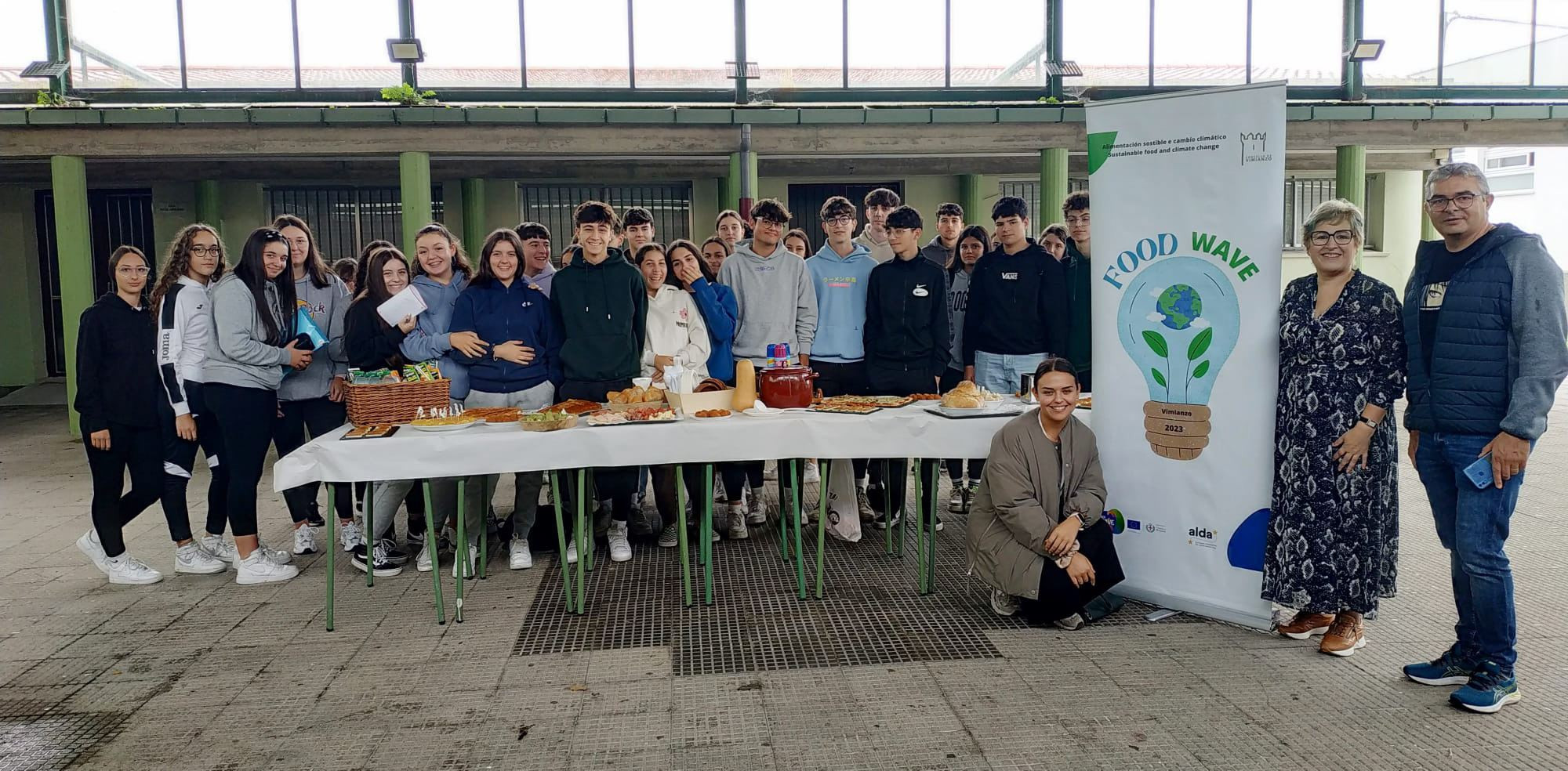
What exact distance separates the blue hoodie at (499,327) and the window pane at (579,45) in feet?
23.6

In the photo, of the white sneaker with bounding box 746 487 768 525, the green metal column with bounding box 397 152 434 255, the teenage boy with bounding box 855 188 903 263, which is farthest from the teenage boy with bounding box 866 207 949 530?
the green metal column with bounding box 397 152 434 255

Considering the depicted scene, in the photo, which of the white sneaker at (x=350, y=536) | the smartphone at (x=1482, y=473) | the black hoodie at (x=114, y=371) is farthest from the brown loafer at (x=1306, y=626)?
the black hoodie at (x=114, y=371)

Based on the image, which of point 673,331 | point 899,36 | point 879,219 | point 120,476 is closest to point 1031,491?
point 673,331

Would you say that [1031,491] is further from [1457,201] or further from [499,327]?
[499,327]

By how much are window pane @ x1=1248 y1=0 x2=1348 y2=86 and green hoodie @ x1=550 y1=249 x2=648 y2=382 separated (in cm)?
966

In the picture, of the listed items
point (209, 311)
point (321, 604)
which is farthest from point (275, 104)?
point (321, 604)

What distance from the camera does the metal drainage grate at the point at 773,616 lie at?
138 inches

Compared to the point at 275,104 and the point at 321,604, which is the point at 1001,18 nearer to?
the point at 275,104

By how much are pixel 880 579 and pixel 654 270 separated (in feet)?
6.42

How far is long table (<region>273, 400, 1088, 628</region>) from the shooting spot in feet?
11.9

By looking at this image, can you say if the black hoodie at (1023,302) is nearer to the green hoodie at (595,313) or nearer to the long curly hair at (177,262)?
the green hoodie at (595,313)

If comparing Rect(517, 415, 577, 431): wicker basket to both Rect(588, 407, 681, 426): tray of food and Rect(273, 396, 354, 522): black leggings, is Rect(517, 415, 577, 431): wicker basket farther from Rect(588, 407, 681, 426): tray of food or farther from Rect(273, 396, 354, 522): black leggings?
Rect(273, 396, 354, 522): black leggings

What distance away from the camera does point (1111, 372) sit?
12.9 ft

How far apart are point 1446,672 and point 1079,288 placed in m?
2.67
